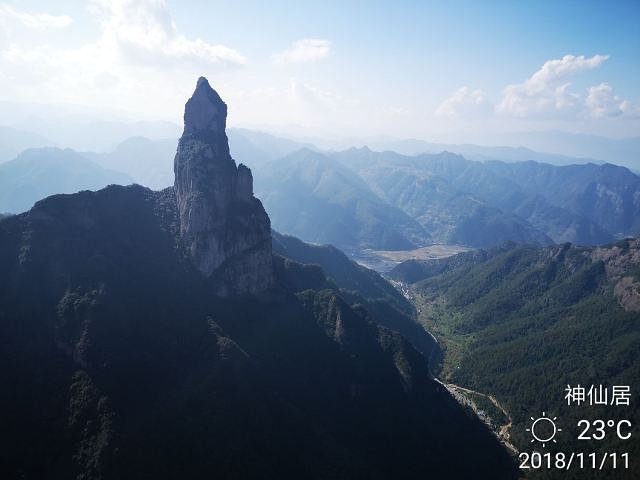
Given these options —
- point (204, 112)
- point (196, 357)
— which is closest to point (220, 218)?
point (204, 112)

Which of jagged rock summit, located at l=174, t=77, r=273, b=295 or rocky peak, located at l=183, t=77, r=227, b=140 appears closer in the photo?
jagged rock summit, located at l=174, t=77, r=273, b=295

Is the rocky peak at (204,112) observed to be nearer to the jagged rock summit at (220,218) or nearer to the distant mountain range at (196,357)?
the distant mountain range at (196,357)

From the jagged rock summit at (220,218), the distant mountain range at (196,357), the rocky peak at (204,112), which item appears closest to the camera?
the distant mountain range at (196,357)

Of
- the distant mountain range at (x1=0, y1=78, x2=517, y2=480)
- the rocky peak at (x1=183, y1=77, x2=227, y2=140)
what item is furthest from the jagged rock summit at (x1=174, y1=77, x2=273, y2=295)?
the rocky peak at (x1=183, y1=77, x2=227, y2=140)

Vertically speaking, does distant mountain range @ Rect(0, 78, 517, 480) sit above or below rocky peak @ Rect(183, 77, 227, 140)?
below

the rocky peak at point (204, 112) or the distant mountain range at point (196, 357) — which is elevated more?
the rocky peak at point (204, 112)

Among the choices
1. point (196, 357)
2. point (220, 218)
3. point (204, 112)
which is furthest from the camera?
point (204, 112)

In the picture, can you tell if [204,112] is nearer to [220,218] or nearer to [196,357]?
[220,218]

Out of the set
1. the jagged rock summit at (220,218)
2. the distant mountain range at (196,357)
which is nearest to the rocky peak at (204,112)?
the distant mountain range at (196,357)

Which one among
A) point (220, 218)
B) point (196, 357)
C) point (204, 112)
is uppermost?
point (204, 112)

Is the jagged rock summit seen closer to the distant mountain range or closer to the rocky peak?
the distant mountain range
